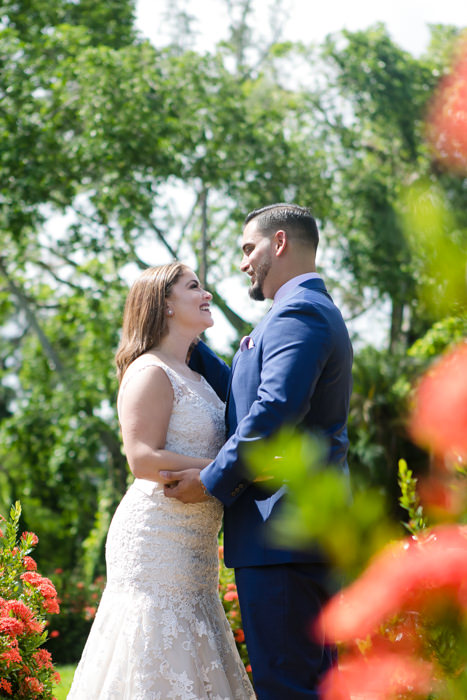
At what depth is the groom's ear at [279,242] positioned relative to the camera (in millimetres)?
2922

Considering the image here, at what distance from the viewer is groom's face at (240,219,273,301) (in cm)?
294

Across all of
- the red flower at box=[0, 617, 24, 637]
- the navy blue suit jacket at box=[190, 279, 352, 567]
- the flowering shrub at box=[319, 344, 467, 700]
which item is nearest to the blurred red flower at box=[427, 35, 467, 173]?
the flowering shrub at box=[319, 344, 467, 700]

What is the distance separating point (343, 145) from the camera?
1473 centimetres

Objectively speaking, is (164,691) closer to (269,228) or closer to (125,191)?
(269,228)

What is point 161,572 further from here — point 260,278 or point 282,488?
point 260,278

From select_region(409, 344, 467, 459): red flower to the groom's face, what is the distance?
2323mm

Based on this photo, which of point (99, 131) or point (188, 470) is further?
point (99, 131)

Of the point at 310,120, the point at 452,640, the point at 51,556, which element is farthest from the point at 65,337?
the point at 452,640

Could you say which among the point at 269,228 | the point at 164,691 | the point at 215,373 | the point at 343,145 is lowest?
the point at 164,691

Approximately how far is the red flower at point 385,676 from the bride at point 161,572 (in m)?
2.07

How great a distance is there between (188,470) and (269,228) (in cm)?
103

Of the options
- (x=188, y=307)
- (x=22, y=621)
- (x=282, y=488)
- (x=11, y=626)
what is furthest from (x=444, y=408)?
(x=22, y=621)

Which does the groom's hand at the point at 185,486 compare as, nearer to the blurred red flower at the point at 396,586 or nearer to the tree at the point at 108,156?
the blurred red flower at the point at 396,586

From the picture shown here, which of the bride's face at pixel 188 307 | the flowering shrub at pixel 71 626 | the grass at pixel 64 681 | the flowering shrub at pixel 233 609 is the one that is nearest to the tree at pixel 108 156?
the flowering shrub at pixel 71 626
